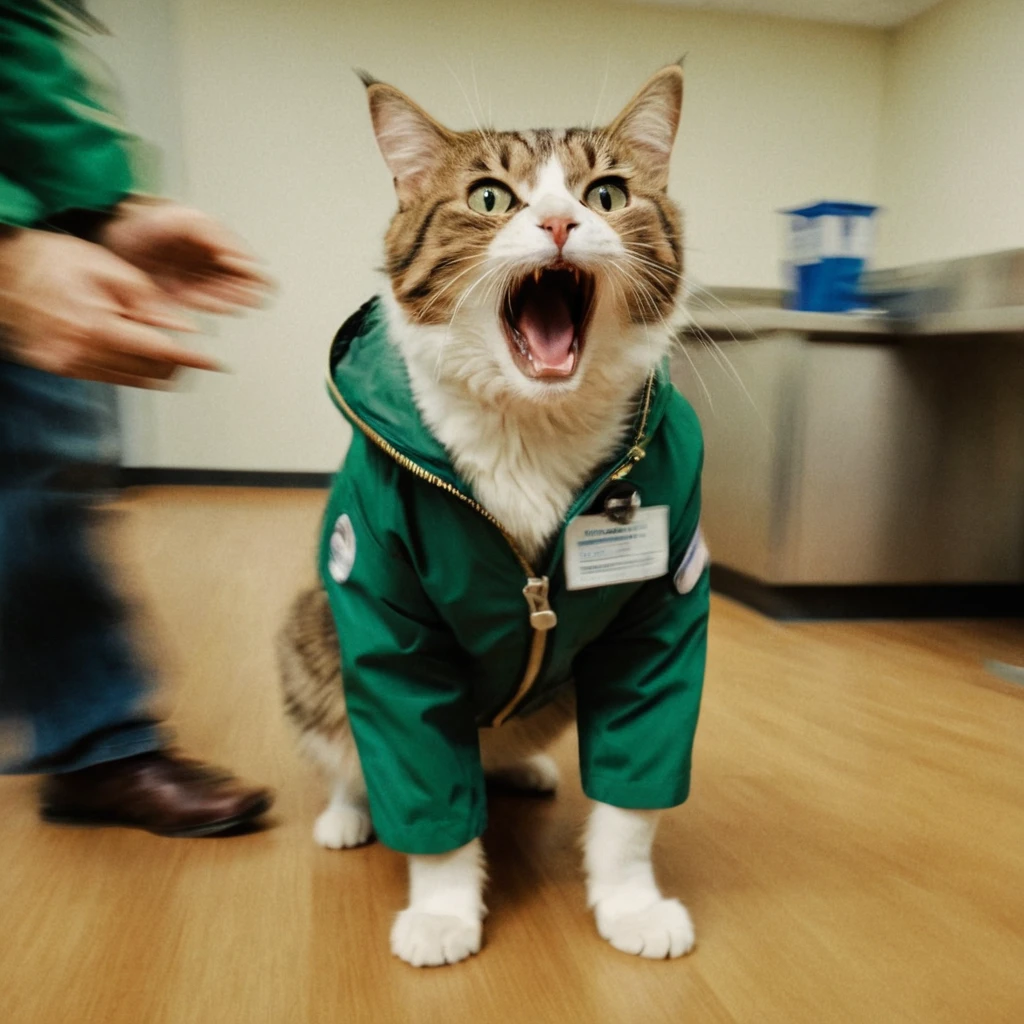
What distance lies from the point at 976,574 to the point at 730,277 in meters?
2.50

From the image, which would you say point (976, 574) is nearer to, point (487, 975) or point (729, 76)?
point (487, 975)

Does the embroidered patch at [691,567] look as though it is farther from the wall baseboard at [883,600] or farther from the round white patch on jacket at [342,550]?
the wall baseboard at [883,600]

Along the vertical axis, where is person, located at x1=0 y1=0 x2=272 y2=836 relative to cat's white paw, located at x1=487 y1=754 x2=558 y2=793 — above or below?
above

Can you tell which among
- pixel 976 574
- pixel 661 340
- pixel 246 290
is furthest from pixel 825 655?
pixel 246 290

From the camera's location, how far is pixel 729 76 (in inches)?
156

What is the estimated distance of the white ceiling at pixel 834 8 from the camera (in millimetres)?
3736

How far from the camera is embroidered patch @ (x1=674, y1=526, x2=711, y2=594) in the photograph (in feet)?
2.70

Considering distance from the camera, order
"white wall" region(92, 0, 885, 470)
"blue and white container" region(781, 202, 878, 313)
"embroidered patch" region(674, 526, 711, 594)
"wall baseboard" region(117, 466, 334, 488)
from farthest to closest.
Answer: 1. "wall baseboard" region(117, 466, 334, 488)
2. "white wall" region(92, 0, 885, 470)
3. "blue and white container" region(781, 202, 878, 313)
4. "embroidered patch" region(674, 526, 711, 594)

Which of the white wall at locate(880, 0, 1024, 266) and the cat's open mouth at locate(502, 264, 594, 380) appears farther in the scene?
the white wall at locate(880, 0, 1024, 266)

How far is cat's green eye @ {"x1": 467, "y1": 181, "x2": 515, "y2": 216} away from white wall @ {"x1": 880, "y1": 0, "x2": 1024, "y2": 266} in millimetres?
3190

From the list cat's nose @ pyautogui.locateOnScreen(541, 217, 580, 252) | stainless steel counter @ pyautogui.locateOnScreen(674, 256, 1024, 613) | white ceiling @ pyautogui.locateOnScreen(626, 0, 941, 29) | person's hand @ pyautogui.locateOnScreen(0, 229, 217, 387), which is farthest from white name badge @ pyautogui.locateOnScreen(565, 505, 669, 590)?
white ceiling @ pyautogui.locateOnScreen(626, 0, 941, 29)

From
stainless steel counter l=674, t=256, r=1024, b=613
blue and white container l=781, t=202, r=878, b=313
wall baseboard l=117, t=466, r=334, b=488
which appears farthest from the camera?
wall baseboard l=117, t=466, r=334, b=488

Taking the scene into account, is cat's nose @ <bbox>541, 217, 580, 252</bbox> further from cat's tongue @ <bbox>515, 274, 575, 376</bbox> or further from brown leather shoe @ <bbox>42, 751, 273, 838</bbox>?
brown leather shoe @ <bbox>42, 751, 273, 838</bbox>

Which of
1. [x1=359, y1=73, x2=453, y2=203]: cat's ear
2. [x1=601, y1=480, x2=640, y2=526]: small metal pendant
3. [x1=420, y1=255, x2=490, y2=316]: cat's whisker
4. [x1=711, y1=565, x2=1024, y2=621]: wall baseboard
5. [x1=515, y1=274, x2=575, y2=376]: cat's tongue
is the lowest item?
[x1=711, y1=565, x2=1024, y2=621]: wall baseboard
